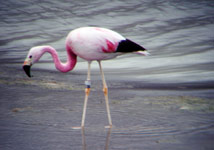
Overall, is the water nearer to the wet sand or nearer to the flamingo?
the wet sand

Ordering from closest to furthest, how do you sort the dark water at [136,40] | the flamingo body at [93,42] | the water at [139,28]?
the dark water at [136,40] < the flamingo body at [93,42] < the water at [139,28]

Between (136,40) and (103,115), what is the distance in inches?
295

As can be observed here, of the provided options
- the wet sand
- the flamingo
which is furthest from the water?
the flamingo

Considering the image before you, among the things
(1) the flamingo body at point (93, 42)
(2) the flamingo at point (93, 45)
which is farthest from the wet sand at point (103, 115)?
(1) the flamingo body at point (93, 42)

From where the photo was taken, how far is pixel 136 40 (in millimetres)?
13906

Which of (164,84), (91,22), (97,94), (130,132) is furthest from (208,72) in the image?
(91,22)

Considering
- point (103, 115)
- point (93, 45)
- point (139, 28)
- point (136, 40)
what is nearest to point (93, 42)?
point (93, 45)

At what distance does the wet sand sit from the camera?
5.28 m

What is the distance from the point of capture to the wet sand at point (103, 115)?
17.3 feet

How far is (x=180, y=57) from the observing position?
1162 centimetres

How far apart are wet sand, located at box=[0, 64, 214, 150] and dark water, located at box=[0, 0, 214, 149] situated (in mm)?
25

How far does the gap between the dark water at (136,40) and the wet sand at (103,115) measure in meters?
0.03

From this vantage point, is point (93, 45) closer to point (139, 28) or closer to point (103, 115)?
point (103, 115)

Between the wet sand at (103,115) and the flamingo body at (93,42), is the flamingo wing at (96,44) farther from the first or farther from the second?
the wet sand at (103,115)
